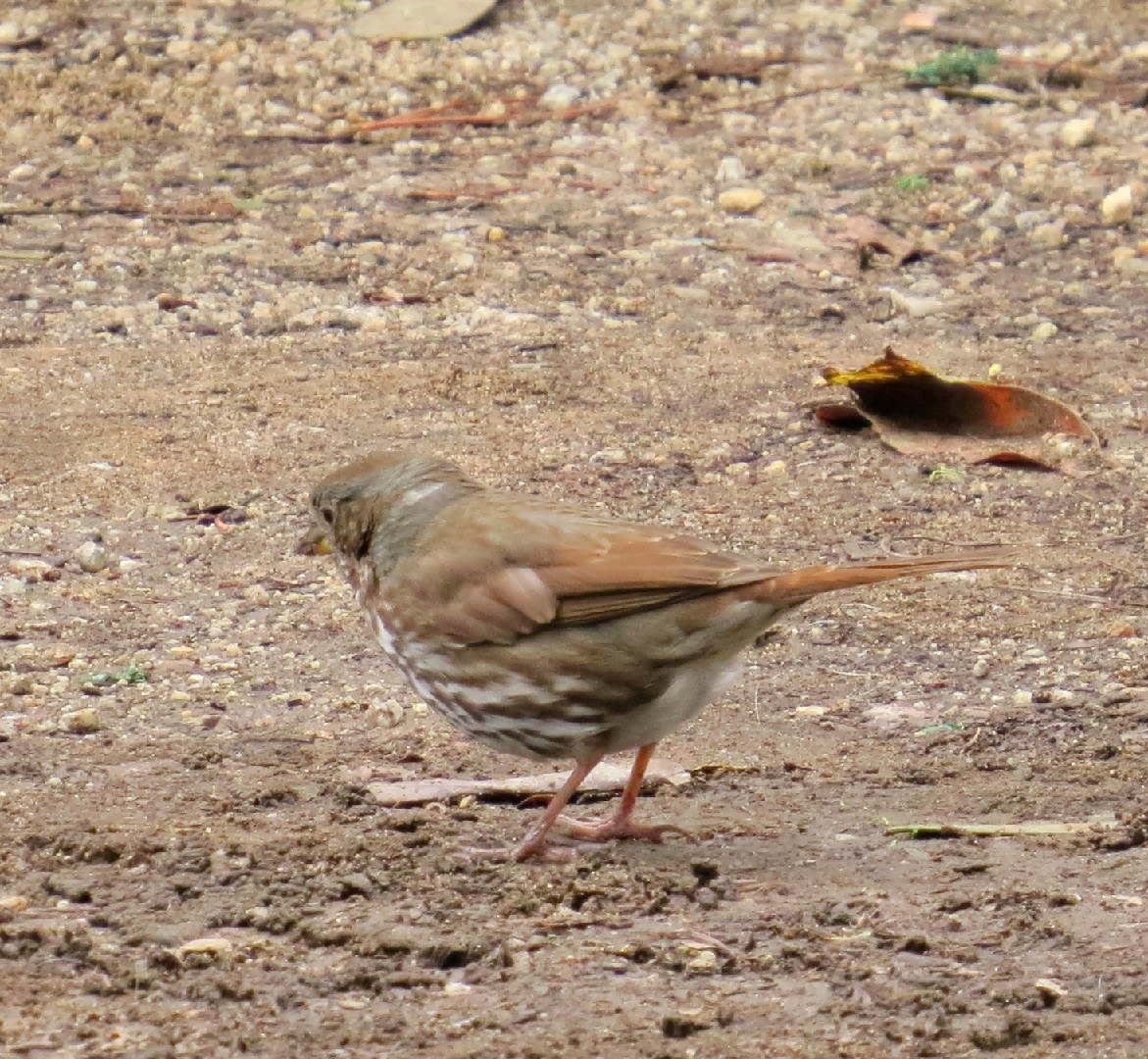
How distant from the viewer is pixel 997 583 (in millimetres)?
6590

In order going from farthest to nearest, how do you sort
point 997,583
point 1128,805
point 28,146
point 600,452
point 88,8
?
point 88,8 → point 28,146 → point 600,452 → point 997,583 → point 1128,805

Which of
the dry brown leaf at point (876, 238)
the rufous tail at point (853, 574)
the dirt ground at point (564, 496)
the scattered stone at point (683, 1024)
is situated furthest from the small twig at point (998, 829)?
the dry brown leaf at point (876, 238)

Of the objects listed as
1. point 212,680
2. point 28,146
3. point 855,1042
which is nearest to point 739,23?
point 28,146

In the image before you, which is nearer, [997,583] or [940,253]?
[997,583]


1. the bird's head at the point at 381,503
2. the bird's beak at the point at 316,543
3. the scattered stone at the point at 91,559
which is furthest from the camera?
the scattered stone at the point at 91,559

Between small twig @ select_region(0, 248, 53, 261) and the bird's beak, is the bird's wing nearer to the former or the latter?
the bird's beak

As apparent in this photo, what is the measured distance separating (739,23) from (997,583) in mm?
6111

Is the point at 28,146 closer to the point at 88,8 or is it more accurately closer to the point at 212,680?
the point at 88,8

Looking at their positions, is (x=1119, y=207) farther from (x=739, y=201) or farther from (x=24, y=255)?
(x=24, y=255)

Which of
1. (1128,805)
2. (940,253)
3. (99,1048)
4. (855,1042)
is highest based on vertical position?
(99,1048)

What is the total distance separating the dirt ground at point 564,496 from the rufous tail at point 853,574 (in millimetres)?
610

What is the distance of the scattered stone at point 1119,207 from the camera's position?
32.2 feet

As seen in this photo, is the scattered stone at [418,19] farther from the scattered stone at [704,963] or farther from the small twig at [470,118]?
the scattered stone at [704,963]

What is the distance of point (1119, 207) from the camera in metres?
9.80
